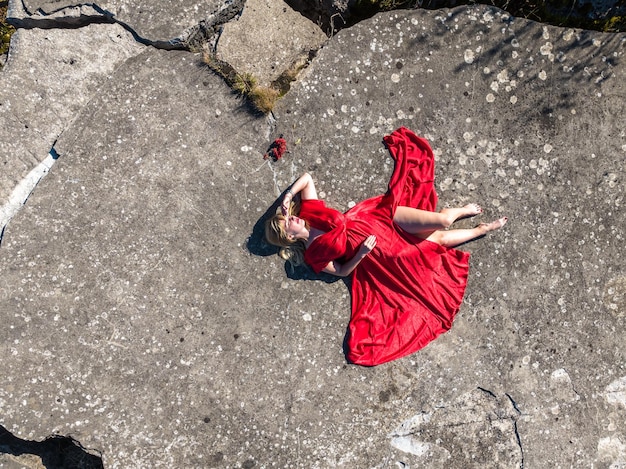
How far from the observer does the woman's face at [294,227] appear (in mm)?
3438

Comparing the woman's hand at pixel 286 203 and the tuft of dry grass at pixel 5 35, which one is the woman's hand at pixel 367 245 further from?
the tuft of dry grass at pixel 5 35

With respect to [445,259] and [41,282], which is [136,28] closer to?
[41,282]

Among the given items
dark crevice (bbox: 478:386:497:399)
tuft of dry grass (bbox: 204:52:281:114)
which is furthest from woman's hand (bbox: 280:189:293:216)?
dark crevice (bbox: 478:386:497:399)

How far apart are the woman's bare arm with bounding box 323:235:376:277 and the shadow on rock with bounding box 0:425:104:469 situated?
2.37m

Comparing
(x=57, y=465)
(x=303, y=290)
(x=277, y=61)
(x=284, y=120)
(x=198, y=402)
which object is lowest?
(x=57, y=465)

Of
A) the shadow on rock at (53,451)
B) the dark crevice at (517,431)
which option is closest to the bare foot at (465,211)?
the dark crevice at (517,431)

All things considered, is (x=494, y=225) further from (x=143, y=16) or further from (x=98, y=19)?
(x=98, y=19)

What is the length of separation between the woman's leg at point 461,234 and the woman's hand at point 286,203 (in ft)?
3.73

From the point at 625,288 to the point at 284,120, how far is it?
3.09 m

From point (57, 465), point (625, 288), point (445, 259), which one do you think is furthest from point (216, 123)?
point (625, 288)

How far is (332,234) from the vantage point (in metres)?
3.48

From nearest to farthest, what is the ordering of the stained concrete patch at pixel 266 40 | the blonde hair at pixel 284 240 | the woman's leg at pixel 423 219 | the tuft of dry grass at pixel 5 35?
the blonde hair at pixel 284 240 < the woman's leg at pixel 423 219 < the stained concrete patch at pixel 266 40 < the tuft of dry grass at pixel 5 35

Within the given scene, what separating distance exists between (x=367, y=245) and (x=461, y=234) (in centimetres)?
82

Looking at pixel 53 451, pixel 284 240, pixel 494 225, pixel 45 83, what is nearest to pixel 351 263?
pixel 284 240
